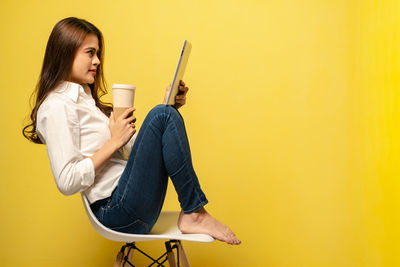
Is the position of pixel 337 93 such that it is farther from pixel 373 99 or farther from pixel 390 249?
pixel 390 249

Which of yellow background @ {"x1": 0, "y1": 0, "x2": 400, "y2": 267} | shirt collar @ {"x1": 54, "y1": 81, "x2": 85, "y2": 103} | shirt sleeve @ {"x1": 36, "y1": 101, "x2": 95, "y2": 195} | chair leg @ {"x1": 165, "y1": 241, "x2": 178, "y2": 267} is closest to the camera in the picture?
shirt sleeve @ {"x1": 36, "y1": 101, "x2": 95, "y2": 195}

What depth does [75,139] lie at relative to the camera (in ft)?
4.69

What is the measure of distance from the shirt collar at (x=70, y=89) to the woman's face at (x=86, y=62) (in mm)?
59

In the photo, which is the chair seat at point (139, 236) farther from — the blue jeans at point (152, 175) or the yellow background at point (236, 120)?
the yellow background at point (236, 120)

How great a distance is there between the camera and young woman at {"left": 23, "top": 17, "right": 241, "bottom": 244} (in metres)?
1.40

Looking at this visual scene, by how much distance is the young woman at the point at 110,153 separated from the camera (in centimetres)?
140

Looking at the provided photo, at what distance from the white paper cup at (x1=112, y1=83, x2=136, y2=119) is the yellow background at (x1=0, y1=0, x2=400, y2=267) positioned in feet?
2.88

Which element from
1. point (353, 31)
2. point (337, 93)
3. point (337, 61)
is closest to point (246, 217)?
point (337, 93)

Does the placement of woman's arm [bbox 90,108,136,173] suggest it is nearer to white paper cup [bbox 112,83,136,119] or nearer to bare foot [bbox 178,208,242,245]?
white paper cup [bbox 112,83,136,119]

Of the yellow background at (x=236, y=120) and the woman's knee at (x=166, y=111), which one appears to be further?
the yellow background at (x=236, y=120)

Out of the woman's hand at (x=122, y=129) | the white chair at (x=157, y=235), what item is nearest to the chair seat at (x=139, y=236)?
the white chair at (x=157, y=235)

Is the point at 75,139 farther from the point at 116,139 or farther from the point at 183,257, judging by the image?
the point at 183,257

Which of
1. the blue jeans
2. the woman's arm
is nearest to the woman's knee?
the blue jeans

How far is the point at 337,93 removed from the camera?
2.32m
